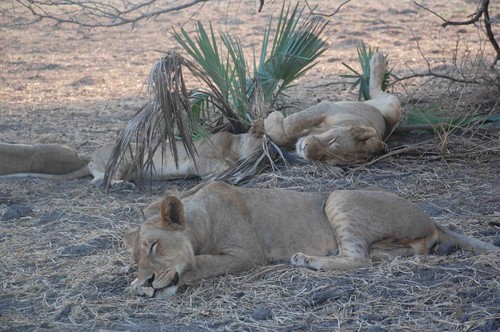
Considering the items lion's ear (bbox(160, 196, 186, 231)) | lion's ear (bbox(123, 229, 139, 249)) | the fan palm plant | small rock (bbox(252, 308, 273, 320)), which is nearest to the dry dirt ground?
small rock (bbox(252, 308, 273, 320))

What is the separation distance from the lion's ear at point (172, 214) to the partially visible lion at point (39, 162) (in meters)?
3.79

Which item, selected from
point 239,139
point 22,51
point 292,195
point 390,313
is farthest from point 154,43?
point 390,313

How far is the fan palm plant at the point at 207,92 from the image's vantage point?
6.78 metres

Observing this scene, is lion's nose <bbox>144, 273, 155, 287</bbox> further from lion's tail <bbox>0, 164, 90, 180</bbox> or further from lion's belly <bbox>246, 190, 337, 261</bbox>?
lion's tail <bbox>0, 164, 90, 180</bbox>

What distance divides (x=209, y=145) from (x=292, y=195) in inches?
101

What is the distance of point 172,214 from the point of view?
16.5 feet

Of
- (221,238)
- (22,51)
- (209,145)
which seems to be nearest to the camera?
(221,238)

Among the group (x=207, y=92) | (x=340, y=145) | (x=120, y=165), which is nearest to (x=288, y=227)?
(x=340, y=145)

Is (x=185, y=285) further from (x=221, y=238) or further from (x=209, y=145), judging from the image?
(x=209, y=145)

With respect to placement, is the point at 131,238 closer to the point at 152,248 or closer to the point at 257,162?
the point at 152,248

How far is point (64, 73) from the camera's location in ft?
50.0

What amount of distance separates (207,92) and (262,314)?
3.67 metres

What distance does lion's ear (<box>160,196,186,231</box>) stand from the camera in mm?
4969

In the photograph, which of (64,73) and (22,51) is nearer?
(64,73)
